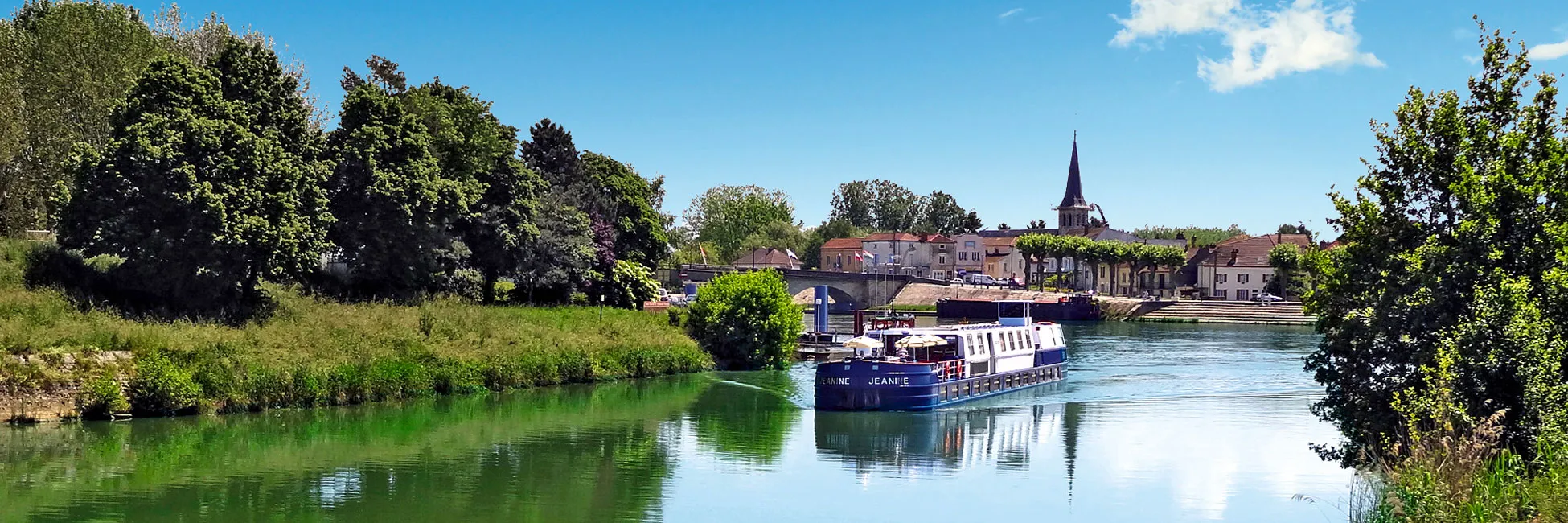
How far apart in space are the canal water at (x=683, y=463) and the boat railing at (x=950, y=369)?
1.26 meters

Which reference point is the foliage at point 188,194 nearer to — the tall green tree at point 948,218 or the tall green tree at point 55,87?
the tall green tree at point 55,87

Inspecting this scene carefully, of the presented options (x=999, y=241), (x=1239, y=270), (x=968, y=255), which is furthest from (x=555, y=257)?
(x=999, y=241)

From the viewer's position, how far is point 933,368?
44.4m

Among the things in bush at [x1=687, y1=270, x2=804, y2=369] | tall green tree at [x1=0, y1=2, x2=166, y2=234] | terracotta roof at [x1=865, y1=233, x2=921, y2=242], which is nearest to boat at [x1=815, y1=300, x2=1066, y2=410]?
bush at [x1=687, y1=270, x2=804, y2=369]

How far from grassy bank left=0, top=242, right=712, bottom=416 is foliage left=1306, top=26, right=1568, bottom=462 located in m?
30.2

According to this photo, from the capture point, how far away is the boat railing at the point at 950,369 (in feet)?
147

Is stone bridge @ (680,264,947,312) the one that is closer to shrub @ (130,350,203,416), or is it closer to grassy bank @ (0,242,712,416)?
grassy bank @ (0,242,712,416)

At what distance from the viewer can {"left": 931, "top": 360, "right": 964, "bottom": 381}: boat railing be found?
147 feet

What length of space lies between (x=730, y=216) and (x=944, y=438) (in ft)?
400

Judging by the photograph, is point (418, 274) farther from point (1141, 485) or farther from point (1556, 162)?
A: point (1556, 162)

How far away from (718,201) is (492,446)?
127 meters

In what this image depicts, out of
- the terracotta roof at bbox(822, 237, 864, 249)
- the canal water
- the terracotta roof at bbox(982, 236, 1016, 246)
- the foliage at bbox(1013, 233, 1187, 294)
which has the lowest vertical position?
the canal water

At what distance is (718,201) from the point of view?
162 m

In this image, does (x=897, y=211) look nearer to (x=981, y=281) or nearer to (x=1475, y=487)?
(x=981, y=281)
